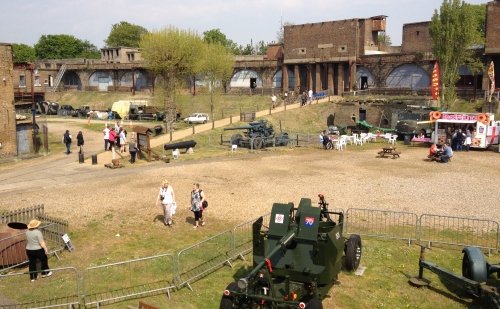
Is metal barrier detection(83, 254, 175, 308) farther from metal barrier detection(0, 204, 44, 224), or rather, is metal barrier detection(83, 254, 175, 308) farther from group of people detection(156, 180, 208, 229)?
metal barrier detection(0, 204, 44, 224)

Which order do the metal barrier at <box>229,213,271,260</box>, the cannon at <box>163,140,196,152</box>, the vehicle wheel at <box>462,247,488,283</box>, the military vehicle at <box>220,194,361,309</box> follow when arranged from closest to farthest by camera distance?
the military vehicle at <box>220,194,361,309</box>, the vehicle wheel at <box>462,247,488,283</box>, the metal barrier at <box>229,213,271,260</box>, the cannon at <box>163,140,196,152</box>

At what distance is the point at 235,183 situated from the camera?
21.8 m

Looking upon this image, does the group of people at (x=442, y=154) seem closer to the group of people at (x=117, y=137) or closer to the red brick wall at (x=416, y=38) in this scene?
the group of people at (x=117, y=137)

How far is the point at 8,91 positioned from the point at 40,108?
94.0 ft

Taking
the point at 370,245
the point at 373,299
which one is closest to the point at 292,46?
the point at 370,245

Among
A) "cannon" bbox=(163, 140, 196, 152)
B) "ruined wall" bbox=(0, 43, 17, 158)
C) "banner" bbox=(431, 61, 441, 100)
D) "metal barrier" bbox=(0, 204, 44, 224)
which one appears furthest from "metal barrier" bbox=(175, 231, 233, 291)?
"banner" bbox=(431, 61, 441, 100)

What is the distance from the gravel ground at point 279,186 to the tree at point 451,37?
1262 centimetres

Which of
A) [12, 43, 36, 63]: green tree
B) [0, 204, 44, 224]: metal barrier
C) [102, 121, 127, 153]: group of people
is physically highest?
[12, 43, 36, 63]: green tree

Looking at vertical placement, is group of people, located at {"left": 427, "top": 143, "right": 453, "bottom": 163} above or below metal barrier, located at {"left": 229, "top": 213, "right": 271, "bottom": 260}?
above

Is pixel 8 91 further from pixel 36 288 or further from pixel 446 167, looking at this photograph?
pixel 446 167

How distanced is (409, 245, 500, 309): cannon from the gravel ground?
612cm

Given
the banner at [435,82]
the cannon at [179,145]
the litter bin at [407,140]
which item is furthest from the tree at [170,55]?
the banner at [435,82]

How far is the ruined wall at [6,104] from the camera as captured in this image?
28312 mm

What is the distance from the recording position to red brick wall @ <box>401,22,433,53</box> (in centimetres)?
5550
